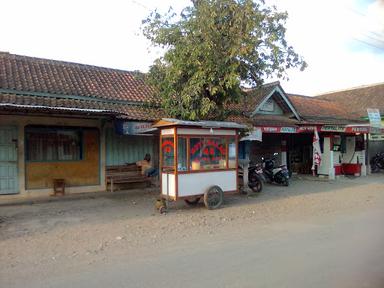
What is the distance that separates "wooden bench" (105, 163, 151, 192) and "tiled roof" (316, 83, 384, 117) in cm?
1727

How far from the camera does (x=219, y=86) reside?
34.4 feet

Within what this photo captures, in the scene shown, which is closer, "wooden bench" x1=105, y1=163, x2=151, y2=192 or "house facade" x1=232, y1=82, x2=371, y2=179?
"wooden bench" x1=105, y1=163, x2=151, y2=192

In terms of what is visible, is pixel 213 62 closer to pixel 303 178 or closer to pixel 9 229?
pixel 9 229

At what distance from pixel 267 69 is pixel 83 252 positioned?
291 inches

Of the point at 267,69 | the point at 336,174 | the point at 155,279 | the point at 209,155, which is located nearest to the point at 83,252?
the point at 155,279

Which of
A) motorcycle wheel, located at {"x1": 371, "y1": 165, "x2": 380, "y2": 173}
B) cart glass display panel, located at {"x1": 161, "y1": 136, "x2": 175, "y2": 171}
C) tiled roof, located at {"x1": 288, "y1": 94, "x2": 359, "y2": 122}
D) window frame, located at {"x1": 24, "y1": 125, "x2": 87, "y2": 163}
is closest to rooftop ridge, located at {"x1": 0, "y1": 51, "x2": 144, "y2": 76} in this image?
window frame, located at {"x1": 24, "y1": 125, "x2": 87, "y2": 163}

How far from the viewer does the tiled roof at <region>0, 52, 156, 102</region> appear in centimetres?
1191

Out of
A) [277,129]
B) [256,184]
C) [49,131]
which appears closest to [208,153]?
[256,184]

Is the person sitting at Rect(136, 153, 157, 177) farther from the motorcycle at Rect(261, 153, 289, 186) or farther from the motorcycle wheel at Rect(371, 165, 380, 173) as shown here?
the motorcycle wheel at Rect(371, 165, 380, 173)

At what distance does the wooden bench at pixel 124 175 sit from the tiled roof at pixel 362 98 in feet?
56.7

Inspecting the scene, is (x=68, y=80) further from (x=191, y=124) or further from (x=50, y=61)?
(x=191, y=124)

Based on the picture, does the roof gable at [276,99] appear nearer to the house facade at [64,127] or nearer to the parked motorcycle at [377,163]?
the house facade at [64,127]

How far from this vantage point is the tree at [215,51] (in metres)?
10.1

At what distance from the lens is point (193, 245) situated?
254 inches
